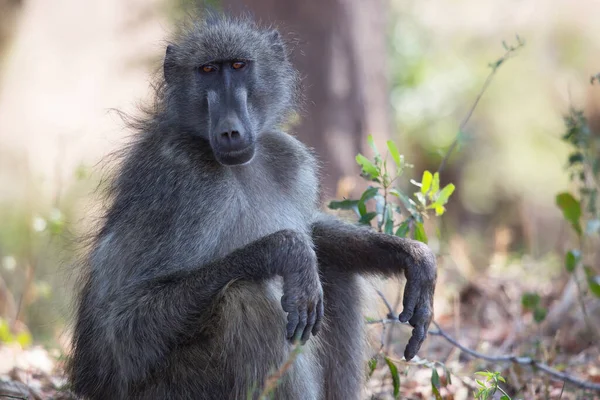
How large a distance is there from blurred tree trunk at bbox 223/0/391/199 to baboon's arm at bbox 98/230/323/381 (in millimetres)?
3413

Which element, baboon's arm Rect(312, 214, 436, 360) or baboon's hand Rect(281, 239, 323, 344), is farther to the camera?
baboon's arm Rect(312, 214, 436, 360)

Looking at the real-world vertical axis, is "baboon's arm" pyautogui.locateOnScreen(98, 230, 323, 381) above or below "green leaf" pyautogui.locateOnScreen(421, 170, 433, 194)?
below

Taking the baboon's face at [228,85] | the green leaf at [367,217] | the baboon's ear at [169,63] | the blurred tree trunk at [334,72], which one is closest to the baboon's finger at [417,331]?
the green leaf at [367,217]

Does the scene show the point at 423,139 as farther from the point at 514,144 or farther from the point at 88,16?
the point at 88,16

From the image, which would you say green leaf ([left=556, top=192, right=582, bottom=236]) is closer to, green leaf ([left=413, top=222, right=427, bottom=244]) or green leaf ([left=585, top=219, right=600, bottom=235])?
green leaf ([left=585, top=219, right=600, bottom=235])

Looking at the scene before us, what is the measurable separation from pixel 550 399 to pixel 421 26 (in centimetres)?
949

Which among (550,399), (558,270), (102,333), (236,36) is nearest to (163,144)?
(236,36)

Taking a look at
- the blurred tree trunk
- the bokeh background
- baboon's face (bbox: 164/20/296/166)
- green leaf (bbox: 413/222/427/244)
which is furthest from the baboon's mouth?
the blurred tree trunk

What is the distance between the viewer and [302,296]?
3.44 meters

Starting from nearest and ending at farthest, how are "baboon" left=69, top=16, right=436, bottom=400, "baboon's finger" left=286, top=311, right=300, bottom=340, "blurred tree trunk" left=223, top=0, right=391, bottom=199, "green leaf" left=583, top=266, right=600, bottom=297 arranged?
"baboon's finger" left=286, top=311, right=300, bottom=340, "baboon" left=69, top=16, right=436, bottom=400, "green leaf" left=583, top=266, right=600, bottom=297, "blurred tree trunk" left=223, top=0, right=391, bottom=199

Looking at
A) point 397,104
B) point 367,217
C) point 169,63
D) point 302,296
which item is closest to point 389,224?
point 367,217

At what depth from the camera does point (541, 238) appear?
11.3 m

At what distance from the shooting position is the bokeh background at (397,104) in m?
7.03

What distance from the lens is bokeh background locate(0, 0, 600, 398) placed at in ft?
23.1
